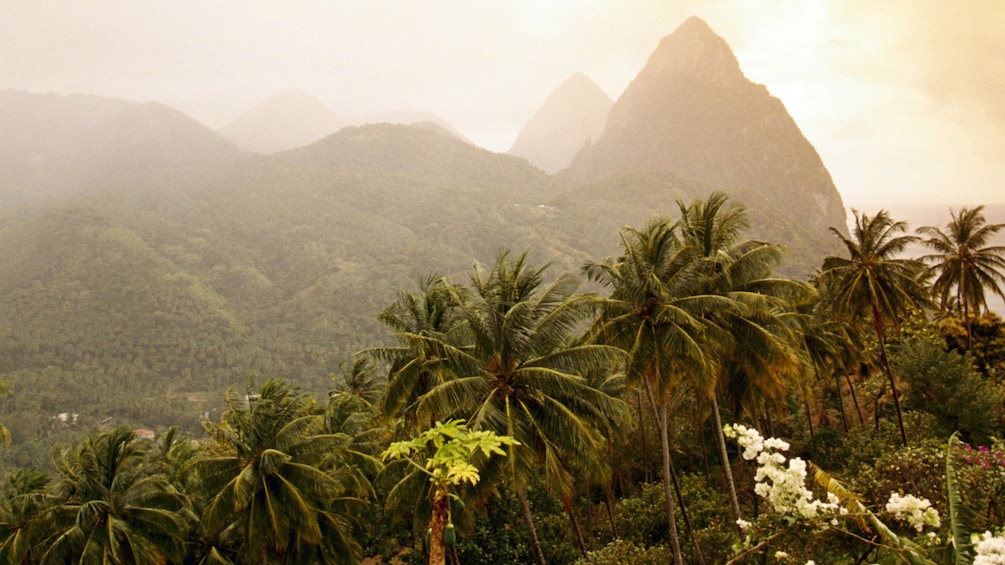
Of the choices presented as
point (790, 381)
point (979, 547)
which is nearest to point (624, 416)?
point (979, 547)

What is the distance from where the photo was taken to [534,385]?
44.7 feet

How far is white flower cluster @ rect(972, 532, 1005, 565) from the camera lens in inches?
167

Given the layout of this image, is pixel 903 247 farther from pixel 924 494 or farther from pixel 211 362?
pixel 211 362

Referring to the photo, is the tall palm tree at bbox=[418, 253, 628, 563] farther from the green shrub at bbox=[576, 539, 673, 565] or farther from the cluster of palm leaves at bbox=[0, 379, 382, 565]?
the cluster of palm leaves at bbox=[0, 379, 382, 565]

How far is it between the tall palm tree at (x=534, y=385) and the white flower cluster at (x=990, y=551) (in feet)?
28.0

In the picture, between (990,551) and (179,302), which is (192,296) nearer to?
(179,302)

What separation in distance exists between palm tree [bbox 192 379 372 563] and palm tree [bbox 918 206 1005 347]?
2854cm

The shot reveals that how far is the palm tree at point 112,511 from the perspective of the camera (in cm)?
1567

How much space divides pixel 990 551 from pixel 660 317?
957 cm

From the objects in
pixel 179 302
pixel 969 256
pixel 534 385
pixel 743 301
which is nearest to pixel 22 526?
pixel 534 385

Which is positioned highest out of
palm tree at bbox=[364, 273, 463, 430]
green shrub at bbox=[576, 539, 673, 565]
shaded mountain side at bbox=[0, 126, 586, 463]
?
palm tree at bbox=[364, 273, 463, 430]

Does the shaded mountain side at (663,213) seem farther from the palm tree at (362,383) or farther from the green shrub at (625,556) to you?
the green shrub at (625,556)

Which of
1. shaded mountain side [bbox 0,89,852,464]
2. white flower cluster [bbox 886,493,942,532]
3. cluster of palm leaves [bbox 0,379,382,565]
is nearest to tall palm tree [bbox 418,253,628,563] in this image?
cluster of palm leaves [bbox 0,379,382,565]

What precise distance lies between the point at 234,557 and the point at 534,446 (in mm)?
14996
